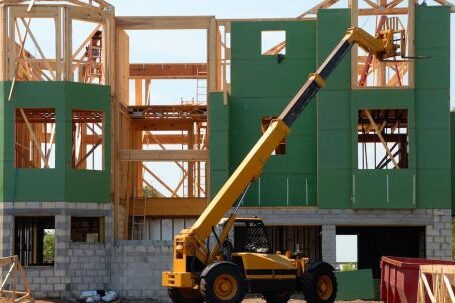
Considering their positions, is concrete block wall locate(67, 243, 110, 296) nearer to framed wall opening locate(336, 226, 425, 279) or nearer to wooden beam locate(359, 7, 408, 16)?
framed wall opening locate(336, 226, 425, 279)

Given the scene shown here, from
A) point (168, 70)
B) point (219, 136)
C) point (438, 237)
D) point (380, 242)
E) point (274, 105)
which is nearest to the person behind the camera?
point (438, 237)

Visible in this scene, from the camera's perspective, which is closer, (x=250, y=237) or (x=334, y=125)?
(x=250, y=237)

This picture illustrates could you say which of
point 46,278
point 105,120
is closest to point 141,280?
point 46,278

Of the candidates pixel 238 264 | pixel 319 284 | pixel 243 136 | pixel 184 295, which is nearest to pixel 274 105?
pixel 243 136

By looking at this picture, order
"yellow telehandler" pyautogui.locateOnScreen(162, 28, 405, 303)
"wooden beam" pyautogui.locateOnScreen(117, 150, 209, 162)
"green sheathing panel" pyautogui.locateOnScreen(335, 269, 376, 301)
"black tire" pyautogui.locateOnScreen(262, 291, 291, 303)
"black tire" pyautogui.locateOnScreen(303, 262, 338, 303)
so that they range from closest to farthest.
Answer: "yellow telehandler" pyautogui.locateOnScreen(162, 28, 405, 303), "black tire" pyautogui.locateOnScreen(303, 262, 338, 303), "black tire" pyautogui.locateOnScreen(262, 291, 291, 303), "green sheathing panel" pyautogui.locateOnScreen(335, 269, 376, 301), "wooden beam" pyautogui.locateOnScreen(117, 150, 209, 162)

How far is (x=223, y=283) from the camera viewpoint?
27516 mm

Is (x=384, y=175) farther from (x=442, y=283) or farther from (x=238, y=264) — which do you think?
(x=442, y=283)

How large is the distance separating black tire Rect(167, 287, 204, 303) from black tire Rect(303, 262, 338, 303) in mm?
3150

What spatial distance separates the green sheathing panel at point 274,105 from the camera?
138ft

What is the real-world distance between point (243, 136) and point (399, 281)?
55.1 feet

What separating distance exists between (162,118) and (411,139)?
462 inches

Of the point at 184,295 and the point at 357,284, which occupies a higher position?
the point at 184,295

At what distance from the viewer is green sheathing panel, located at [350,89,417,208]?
40500 mm

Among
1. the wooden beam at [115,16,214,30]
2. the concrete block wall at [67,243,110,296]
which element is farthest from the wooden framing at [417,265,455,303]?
the wooden beam at [115,16,214,30]
